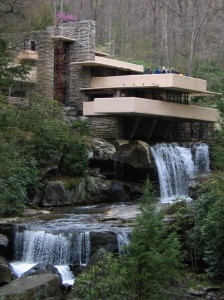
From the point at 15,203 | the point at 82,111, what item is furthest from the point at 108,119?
the point at 15,203

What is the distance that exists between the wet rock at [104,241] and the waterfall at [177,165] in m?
9.18

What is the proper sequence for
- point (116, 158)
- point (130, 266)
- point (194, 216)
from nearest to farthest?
point (130, 266)
point (194, 216)
point (116, 158)

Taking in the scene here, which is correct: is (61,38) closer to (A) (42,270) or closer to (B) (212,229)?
(A) (42,270)

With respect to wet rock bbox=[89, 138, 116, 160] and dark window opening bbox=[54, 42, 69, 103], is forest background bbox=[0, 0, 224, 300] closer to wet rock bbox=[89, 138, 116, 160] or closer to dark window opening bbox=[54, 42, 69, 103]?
wet rock bbox=[89, 138, 116, 160]

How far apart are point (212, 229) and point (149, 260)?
4961mm

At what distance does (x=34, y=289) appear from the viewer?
1131 centimetres

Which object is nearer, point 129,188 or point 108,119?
point 129,188

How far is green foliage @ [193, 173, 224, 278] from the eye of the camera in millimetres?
13531

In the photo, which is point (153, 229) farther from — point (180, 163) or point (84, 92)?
point (84, 92)

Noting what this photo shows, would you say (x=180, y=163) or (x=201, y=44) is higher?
(x=201, y=44)

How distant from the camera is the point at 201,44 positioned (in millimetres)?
46562

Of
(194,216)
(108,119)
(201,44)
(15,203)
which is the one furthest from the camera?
(201,44)

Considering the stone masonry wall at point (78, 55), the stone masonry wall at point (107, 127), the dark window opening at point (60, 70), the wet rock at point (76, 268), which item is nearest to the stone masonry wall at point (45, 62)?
the dark window opening at point (60, 70)

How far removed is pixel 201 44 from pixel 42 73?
21560 millimetres
